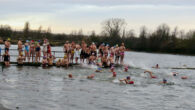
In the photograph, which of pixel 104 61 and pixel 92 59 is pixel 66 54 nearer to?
pixel 92 59

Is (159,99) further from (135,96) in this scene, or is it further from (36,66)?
(36,66)

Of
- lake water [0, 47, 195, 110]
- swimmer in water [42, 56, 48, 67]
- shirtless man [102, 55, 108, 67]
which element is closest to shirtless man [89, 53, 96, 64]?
shirtless man [102, 55, 108, 67]

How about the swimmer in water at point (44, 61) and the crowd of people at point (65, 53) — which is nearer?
the crowd of people at point (65, 53)

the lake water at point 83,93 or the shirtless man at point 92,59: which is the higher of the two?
the shirtless man at point 92,59

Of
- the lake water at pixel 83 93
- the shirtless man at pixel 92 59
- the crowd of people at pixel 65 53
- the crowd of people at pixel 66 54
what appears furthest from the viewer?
the shirtless man at pixel 92 59

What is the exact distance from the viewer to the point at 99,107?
45.6ft

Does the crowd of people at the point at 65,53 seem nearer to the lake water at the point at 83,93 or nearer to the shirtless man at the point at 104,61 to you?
the shirtless man at the point at 104,61

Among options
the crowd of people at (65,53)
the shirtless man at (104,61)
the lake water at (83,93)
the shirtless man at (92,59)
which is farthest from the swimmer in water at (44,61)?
the shirtless man at (104,61)

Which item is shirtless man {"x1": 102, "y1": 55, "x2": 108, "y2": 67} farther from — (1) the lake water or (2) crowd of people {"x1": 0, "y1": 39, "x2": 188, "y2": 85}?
(1) the lake water

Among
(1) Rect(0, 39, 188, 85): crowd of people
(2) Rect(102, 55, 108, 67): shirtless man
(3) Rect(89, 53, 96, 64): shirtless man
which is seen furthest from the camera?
(2) Rect(102, 55, 108, 67): shirtless man

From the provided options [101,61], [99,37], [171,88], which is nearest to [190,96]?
[171,88]

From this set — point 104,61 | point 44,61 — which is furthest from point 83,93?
point 104,61

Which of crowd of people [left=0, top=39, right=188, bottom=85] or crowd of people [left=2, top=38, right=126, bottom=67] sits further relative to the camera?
crowd of people [left=2, top=38, right=126, bottom=67]

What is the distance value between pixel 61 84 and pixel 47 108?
6345mm
